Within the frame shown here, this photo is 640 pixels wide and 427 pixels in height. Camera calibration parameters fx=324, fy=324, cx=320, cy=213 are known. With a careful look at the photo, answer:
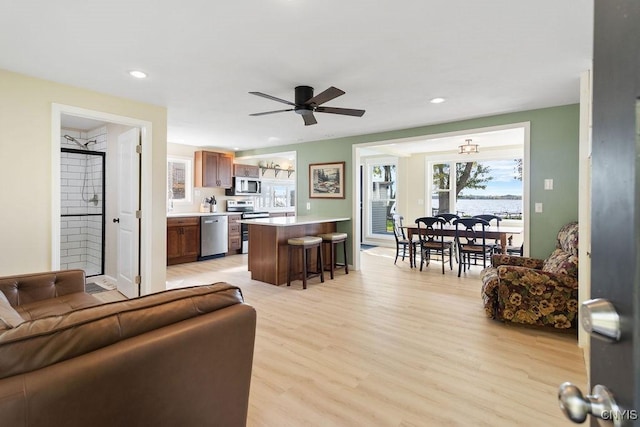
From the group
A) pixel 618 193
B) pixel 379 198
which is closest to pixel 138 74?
pixel 618 193

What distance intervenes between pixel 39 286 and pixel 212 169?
4.73m

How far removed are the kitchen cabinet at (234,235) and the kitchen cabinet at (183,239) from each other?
0.77 m

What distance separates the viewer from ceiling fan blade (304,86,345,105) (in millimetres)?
2686

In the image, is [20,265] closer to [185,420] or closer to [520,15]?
[185,420]

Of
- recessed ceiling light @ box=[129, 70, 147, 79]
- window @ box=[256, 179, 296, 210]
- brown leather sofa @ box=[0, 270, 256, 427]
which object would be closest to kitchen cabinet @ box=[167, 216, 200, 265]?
window @ box=[256, 179, 296, 210]

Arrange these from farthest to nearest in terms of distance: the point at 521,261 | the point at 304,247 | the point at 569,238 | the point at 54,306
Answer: the point at 304,247
the point at 521,261
the point at 569,238
the point at 54,306

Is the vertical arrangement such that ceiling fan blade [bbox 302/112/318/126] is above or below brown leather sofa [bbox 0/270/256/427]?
above

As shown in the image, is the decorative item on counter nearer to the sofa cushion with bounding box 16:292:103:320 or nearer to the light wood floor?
the light wood floor

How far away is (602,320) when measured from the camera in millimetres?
489

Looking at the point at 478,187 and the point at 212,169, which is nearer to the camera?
the point at 212,169

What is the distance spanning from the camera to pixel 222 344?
129 cm

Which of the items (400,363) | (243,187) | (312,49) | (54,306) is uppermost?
(312,49)

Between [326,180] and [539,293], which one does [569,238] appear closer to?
[539,293]

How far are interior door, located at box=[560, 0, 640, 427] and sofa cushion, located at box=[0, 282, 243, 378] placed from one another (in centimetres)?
120
